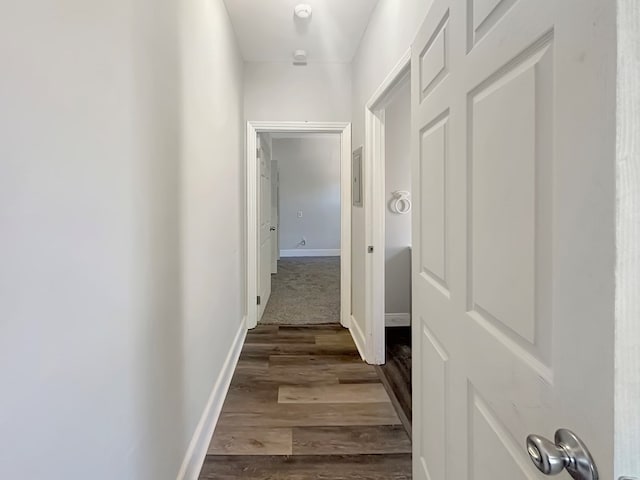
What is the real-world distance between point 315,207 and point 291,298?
4005 mm

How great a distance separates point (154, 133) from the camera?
1258 mm

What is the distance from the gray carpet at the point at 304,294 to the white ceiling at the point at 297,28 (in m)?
2.50

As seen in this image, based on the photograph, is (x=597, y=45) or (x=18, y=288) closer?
(x=597, y=45)

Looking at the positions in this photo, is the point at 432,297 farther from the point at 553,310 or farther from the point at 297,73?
the point at 297,73

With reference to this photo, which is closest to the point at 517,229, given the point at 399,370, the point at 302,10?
the point at 399,370

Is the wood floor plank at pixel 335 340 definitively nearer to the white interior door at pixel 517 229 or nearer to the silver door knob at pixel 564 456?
the white interior door at pixel 517 229

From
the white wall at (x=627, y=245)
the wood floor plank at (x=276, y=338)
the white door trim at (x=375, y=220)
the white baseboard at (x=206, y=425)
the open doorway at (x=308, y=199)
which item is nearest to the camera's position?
the white wall at (x=627, y=245)

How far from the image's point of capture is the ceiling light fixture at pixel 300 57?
10.7ft

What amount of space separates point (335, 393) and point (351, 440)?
Answer: 488 millimetres

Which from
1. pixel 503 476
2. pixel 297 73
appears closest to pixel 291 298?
pixel 297 73

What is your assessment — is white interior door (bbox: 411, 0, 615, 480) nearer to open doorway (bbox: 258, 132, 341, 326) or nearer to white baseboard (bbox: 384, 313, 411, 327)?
white baseboard (bbox: 384, 313, 411, 327)

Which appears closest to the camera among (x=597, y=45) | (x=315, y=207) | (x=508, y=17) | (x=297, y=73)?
(x=597, y=45)

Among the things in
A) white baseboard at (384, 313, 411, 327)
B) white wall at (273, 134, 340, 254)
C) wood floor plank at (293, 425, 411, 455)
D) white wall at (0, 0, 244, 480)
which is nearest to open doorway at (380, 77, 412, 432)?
white baseboard at (384, 313, 411, 327)

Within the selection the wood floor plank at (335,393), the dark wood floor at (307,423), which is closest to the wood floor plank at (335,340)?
the dark wood floor at (307,423)
